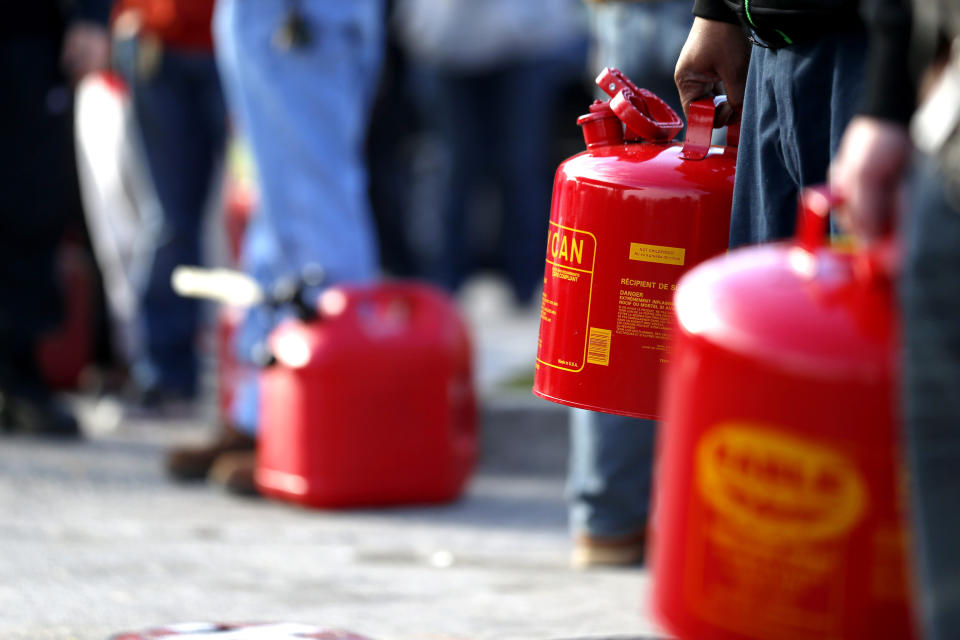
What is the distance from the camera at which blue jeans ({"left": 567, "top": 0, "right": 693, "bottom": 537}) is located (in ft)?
9.45

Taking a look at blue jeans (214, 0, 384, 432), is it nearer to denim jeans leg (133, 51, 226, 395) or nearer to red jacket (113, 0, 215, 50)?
red jacket (113, 0, 215, 50)

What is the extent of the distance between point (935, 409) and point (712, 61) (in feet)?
2.96

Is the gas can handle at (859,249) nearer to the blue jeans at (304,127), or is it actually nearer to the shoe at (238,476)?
the blue jeans at (304,127)

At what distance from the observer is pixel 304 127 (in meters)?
3.59

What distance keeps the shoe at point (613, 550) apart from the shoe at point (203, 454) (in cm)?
124

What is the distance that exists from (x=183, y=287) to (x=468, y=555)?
0.97 metres

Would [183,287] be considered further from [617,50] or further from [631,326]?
[631,326]

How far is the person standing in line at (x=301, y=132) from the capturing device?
3.57 metres

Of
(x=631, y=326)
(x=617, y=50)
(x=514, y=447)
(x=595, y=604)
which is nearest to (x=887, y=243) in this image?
(x=631, y=326)

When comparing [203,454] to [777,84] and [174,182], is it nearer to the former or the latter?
[174,182]

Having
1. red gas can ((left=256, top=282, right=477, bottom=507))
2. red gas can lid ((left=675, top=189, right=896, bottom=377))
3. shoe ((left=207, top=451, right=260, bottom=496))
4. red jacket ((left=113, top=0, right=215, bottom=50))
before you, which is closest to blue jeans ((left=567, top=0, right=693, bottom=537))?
red gas can ((left=256, top=282, right=477, bottom=507))

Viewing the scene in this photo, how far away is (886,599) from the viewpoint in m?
1.24

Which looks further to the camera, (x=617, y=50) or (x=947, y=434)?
(x=617, y=50)

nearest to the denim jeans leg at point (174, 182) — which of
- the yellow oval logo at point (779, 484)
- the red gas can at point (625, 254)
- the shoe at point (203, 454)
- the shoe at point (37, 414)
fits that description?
the shoe at point (37, 414)
